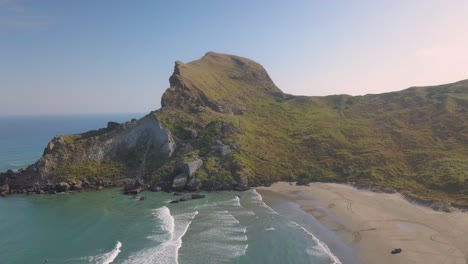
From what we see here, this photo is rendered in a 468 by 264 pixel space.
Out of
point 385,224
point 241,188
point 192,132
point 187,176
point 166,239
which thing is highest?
point 192,132

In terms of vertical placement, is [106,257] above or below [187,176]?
below

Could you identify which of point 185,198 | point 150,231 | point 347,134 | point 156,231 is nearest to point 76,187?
point 185,198

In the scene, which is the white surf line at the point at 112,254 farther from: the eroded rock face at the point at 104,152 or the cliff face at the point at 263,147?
the eroded rock face at the point at 104,152

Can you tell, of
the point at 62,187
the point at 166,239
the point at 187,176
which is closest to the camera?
the point at 166,239

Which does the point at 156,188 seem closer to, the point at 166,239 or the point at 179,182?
the point at 179,182

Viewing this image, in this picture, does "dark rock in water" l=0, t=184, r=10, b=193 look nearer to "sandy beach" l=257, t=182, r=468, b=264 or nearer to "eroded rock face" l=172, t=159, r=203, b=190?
"eroded rock face" l=172, t=159, r=203, b=190

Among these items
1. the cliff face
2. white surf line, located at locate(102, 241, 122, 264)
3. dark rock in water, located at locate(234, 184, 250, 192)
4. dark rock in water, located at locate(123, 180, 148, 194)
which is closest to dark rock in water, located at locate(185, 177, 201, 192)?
the cliff face
